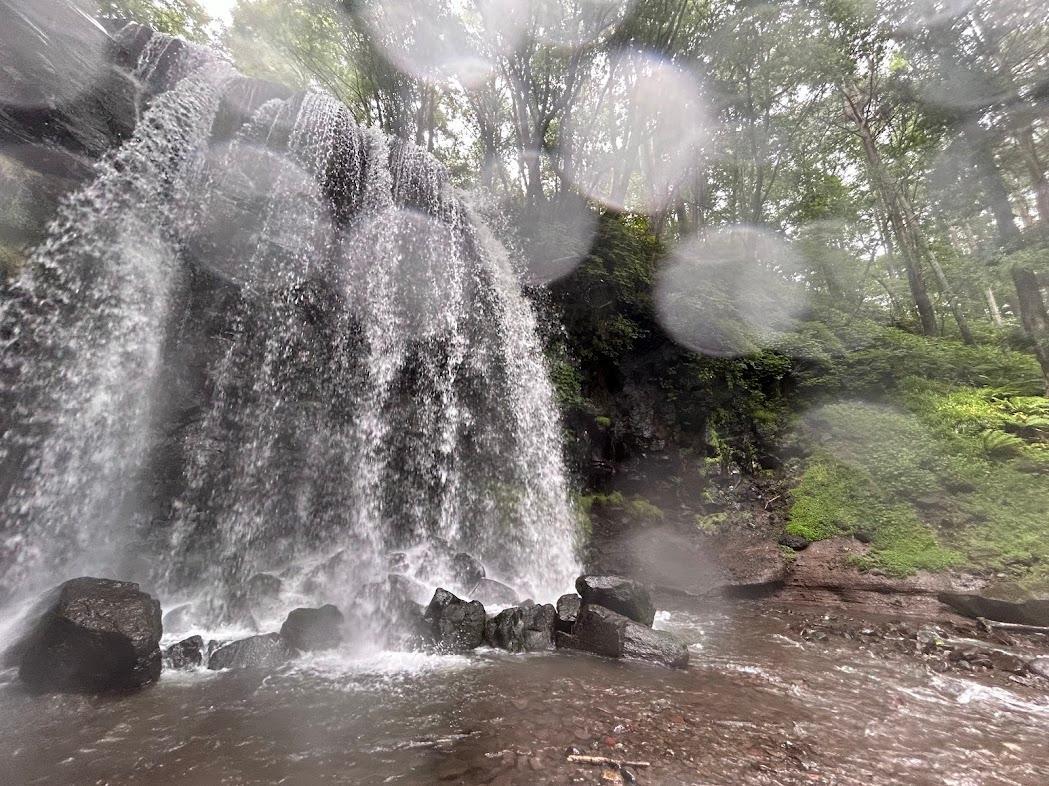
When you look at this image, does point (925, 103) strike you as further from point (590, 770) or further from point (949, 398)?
point (590, 770)

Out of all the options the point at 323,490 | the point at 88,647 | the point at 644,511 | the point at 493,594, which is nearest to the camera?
the point at 88,647

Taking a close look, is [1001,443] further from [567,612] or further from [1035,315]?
[567,612]

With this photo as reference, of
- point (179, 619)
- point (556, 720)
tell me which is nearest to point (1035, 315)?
point (556, 720)

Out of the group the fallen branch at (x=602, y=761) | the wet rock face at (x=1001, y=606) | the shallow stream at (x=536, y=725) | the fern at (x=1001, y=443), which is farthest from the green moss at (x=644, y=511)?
the fallen branch at (x=602, y=761)

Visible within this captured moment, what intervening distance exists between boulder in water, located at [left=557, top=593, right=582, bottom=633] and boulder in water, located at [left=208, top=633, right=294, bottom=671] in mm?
3185

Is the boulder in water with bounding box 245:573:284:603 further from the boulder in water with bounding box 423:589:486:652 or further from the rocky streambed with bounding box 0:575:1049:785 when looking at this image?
the boulder in water with bounding box 423:589:486:652

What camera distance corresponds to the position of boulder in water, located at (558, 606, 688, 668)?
5.19m

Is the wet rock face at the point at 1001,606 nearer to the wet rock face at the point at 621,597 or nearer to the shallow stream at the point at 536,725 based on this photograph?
the shallow stream at the point at 536,725

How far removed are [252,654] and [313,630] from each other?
2.14ft

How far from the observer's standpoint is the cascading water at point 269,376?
23.8 feet

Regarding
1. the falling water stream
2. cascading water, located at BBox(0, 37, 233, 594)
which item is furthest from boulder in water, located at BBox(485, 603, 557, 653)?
cascading water, located at BBox(0, 37, 233, 594)

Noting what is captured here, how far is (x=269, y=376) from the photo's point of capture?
366 inches

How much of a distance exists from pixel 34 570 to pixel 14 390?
255 centimetres

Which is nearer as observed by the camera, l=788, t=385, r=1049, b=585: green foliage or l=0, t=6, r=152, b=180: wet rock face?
l=0, t=6, r=152, b=180: wet rock face
